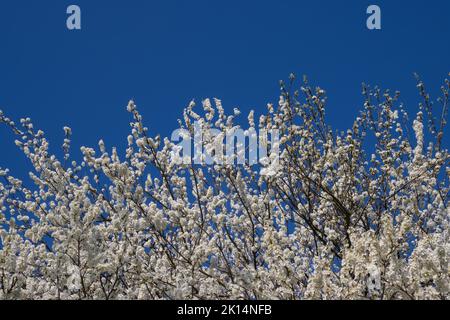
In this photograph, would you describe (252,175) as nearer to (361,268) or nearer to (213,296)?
(213,296)

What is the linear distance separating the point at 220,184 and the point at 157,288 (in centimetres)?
217

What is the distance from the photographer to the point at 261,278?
5668 millimetres

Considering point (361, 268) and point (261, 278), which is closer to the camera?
point (361, 268)

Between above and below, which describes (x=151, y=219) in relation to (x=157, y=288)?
above

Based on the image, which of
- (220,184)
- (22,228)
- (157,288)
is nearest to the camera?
(157,288)
